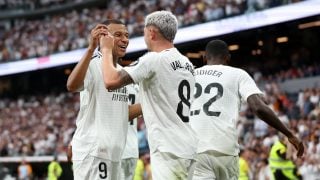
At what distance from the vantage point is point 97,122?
6.40 m

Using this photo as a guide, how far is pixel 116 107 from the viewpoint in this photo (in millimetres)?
6516

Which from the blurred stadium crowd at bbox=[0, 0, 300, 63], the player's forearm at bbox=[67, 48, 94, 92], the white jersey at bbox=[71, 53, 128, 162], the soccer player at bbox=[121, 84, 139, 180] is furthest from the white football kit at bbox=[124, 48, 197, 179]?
the blurred stadium crowd at bbox=[0, 0, 300, 63]

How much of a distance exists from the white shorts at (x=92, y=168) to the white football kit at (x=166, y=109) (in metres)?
0.75

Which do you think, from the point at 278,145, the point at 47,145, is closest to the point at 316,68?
the point at 278,145

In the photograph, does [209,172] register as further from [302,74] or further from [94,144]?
[302,74]

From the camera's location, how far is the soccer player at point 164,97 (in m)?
5.68

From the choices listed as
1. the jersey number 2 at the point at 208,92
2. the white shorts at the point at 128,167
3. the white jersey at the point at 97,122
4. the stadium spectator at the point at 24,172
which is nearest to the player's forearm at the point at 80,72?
the white jersey at the point at 97,122

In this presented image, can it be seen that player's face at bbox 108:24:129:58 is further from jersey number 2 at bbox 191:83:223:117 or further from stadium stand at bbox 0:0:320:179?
stadium stand at bbox 0:0:320:179

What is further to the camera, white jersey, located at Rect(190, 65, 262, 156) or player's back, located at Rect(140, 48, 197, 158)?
white jersey, located at Rect(190, 65, 262, 156)

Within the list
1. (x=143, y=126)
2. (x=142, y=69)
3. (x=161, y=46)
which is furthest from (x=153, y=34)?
(x=143, y=126)

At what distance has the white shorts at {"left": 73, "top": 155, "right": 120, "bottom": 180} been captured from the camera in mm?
6320

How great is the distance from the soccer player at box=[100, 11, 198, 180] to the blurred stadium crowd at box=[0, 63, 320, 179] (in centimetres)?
963

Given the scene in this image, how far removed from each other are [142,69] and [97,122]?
3.21 feet

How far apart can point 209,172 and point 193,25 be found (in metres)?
18.2
